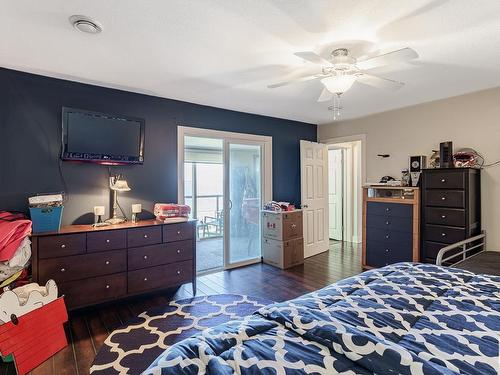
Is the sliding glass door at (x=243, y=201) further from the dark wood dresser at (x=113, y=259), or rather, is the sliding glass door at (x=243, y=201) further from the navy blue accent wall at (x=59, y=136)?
the dark wood dresser at (x=113, y=259)

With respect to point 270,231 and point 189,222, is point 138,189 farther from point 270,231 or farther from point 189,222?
point 270,231

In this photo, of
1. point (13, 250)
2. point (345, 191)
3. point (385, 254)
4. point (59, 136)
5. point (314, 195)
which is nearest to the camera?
point (13, 250)

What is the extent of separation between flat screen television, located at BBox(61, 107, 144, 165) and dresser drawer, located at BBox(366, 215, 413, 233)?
320 cm

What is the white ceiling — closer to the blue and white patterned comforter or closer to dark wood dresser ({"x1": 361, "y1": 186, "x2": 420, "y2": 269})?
dark wood dresser ({"x1": 361, "y1": 186, "x2": 420, "y2": 269})

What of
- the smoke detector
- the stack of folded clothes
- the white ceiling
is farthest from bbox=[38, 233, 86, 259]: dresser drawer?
the smoke detector

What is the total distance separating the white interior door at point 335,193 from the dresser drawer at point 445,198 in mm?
2756

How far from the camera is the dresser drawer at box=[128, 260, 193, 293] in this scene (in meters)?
2.93

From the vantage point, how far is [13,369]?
2.04 m

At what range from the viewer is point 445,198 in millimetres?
3322

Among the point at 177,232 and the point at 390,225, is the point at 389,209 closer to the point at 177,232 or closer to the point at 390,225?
the point at 390,225

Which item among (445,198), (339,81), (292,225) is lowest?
(292,225)

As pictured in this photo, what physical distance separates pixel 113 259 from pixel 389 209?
343cm

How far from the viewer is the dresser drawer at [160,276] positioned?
293cm

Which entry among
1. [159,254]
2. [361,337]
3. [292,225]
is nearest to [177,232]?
[159,254]
